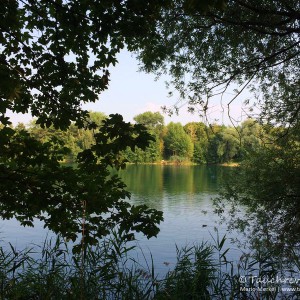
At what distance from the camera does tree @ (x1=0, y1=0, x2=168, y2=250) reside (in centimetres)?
383

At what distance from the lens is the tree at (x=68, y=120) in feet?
12.6

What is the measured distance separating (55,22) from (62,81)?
26.0 inches

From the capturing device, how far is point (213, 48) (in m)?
7.37

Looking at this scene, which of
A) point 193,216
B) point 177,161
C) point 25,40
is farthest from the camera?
point 177,161

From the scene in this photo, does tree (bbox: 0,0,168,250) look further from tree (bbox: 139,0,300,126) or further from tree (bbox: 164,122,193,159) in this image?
tree (bbox: 164,122,193,159)

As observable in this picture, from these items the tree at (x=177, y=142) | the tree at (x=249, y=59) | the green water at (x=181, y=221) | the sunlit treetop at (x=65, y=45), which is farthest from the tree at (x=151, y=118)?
the sunlit treetop at (x=65, y=45)

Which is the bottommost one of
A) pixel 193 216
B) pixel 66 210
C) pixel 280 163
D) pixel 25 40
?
pixel 193 216

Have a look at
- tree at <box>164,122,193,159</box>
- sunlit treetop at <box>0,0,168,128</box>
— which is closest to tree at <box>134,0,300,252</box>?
sunlit treetop at <box>0,0,168,128</box>

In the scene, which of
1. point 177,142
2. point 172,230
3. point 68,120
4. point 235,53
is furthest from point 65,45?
point 177,142

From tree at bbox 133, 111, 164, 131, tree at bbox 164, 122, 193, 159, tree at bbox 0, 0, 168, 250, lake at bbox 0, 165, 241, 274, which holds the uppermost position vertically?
tree at bbox 133, 111, 164, 131

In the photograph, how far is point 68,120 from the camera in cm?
427

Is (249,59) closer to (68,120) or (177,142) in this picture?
(68,120)

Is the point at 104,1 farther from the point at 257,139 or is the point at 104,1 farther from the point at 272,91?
the point at 257,139

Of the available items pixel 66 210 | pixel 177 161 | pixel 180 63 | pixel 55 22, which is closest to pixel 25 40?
pixel 55 22
